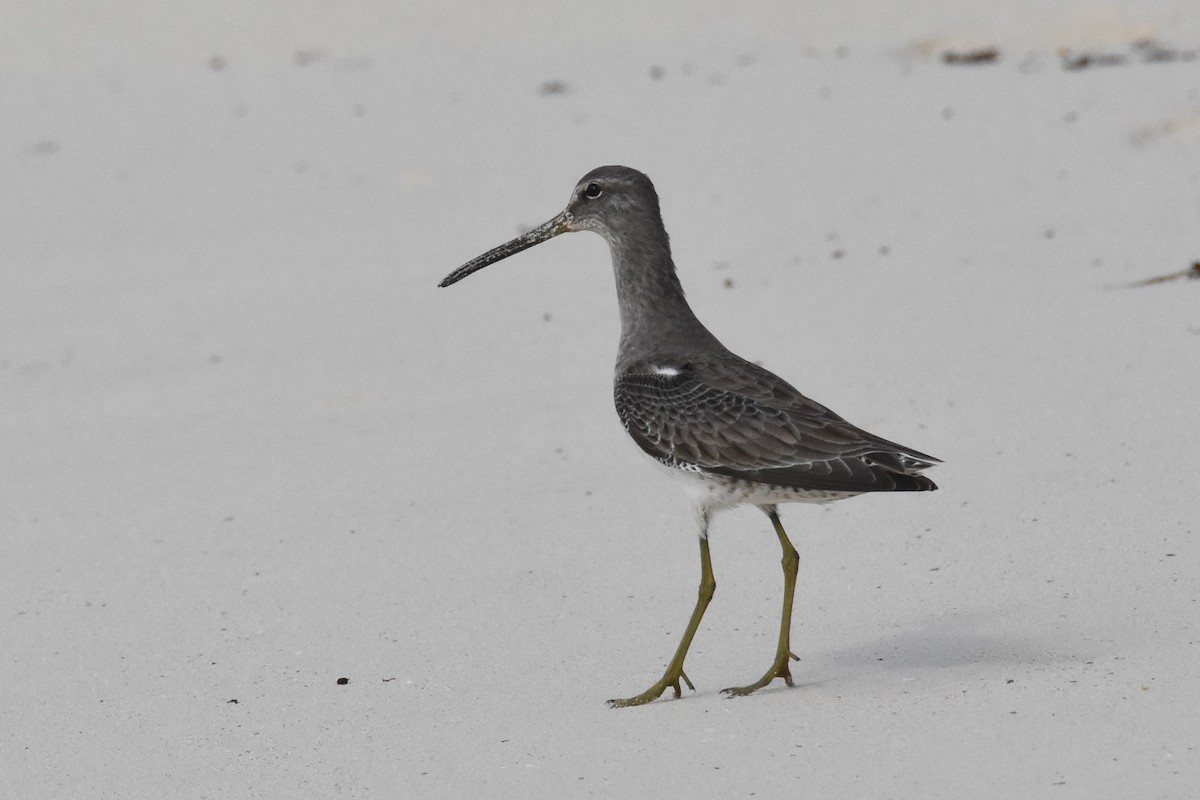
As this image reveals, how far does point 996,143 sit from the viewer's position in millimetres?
12047

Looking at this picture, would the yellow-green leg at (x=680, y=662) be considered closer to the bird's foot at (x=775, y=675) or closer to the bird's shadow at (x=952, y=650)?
the bird's foot at (x=775, y=675)

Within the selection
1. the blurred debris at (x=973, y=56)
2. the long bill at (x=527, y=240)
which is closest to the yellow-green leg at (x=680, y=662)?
the long bill at (x=527, y=240)

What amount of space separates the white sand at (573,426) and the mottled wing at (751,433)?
748 mm

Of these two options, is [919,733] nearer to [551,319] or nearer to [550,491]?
[550,491]

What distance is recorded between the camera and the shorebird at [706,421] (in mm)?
5293

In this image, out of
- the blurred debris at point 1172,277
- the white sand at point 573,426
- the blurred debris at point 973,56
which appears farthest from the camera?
the blurred debris at point 973,56

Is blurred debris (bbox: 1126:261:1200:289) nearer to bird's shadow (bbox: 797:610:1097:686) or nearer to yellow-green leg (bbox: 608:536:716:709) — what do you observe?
bird's shadow (bbox: 797:610:1097:686)

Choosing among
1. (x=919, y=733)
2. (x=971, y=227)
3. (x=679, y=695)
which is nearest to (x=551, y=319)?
(x=971, y=227)

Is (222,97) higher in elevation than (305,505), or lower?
higher

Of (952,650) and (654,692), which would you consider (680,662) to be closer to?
(654,692)

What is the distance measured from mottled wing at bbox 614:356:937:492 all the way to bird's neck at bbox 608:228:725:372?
6.1 inches

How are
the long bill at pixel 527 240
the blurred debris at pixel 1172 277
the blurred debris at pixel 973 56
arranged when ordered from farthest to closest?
the blurred debris at pixel 973 56 → the blurred debris at pixel 1172 277 → the long bill at pixel 527 240

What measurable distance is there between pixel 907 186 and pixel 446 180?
12.9ft

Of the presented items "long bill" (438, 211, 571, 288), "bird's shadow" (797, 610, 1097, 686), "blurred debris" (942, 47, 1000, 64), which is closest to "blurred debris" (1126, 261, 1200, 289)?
"bird's shadow" (797, 610, 1097, 686)
